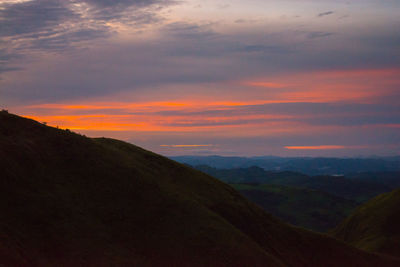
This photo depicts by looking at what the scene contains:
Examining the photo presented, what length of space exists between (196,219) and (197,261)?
716cm

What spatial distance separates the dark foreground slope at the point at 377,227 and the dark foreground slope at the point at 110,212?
48.3m

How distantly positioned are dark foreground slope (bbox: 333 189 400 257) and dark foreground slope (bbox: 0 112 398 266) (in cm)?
4829

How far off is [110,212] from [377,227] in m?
92.8

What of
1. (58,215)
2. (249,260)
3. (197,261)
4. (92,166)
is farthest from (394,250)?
(58,215)

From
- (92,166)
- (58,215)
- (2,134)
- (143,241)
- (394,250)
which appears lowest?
(394,250)

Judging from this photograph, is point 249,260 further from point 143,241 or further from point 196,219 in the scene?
point 143,241

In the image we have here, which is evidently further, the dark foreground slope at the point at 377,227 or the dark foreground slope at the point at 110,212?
the dark foreground slope at the point at 377,227

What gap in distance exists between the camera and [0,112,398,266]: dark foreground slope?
39.7m

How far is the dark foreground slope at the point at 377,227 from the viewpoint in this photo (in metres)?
107

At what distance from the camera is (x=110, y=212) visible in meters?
48.7

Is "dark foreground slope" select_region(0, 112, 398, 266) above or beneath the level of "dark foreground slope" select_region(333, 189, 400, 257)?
above

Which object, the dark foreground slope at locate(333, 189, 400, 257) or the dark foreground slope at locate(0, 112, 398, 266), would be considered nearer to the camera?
the dark foreground slope at locate(0, 112, 398, 266)

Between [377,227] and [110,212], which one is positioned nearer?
[110,212]

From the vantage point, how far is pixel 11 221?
38.1 meters
